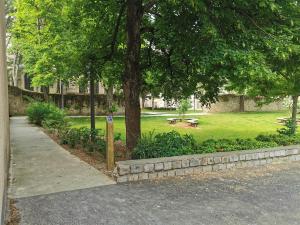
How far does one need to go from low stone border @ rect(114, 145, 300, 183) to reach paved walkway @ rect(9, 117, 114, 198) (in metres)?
0.45

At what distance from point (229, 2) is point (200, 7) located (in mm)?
1000

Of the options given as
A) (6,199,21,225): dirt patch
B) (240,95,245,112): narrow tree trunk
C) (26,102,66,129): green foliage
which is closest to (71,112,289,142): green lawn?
(26,102,66,129): green foliage

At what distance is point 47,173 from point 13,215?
2.58 meters

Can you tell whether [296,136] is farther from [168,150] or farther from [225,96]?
Result: [225,96]

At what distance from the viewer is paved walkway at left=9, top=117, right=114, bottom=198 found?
6.20m

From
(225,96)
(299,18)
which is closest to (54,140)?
(299,18)

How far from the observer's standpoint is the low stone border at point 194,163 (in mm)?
6699

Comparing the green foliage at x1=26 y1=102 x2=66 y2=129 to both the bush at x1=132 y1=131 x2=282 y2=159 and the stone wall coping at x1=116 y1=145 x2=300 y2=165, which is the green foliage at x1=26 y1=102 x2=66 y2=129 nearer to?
Answer: the bush at x1=132 y1=131 x2=282 y2=159

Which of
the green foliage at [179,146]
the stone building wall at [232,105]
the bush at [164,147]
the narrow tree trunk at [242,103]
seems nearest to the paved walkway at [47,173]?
the bush at [164,147]

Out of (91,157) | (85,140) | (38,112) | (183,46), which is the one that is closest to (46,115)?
(38,112)

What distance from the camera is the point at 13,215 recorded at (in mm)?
4812

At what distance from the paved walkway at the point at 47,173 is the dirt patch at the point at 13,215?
54 cm

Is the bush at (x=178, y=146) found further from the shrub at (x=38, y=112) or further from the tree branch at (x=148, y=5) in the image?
the shrub at (x=38, y=112)

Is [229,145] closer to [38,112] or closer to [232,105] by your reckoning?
[38,112]
